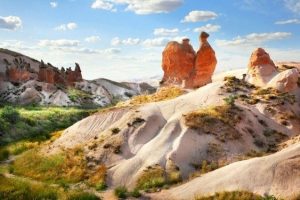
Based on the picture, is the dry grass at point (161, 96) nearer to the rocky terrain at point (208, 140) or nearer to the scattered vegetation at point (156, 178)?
the rocky terrain at point (208, 140)

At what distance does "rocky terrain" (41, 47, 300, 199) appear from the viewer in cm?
2430

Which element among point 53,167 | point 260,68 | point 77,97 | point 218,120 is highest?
point 260,68

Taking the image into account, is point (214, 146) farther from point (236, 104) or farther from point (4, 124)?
point (4, 124)

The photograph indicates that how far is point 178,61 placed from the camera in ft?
189

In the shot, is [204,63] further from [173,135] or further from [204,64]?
[173,135]

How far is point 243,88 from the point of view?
161 feet

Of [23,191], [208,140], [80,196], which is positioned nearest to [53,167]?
[23,191]

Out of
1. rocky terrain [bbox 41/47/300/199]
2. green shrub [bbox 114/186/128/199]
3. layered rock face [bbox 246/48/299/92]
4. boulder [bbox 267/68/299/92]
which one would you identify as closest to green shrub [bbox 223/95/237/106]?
rocky terrain [bbox 41/47/300/199]

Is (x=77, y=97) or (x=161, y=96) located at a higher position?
(x=161, y=96)

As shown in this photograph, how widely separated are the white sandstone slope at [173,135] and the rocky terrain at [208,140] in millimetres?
82

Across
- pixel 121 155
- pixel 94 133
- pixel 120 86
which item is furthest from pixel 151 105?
pixel 120 86

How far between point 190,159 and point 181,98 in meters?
12.9

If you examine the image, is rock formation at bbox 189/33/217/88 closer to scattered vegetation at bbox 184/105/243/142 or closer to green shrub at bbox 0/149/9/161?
scattered vegetation at bbox 184/105/243/142

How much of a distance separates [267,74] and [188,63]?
10.9 m
